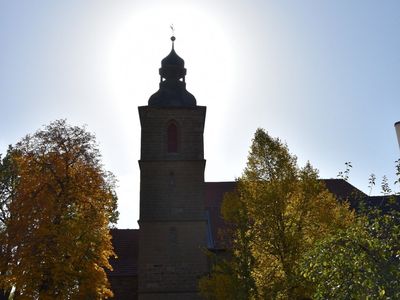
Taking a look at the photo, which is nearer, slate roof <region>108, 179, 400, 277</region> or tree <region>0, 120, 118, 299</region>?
tree <region>0, 120, 118, 299</region>

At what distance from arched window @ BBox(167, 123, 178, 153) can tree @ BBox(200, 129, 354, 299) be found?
731cm

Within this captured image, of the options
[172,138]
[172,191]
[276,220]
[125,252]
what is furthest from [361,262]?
[125,252]

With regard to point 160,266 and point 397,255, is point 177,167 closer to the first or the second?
point 160,266

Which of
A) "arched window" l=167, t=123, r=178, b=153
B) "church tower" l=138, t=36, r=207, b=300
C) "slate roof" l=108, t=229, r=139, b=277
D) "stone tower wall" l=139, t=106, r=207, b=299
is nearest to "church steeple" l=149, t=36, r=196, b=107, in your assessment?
"church tower" l=138, t=36, r=207, b=300

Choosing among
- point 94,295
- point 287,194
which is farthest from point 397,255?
point 94,295

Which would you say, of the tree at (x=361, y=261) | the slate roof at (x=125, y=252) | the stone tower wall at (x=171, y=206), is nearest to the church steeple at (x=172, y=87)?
the stone tower wall at (x=171, y=206)

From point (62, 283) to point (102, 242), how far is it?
212cm

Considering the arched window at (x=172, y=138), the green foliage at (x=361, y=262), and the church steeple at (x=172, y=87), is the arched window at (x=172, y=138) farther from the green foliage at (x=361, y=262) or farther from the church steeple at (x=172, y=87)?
the green foliage at (x=361, y=262)

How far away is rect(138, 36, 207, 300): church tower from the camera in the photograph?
63.9 feet

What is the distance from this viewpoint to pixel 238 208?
14.6 meters

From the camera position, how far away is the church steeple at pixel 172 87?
73.8ft

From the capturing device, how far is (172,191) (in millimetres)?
20859

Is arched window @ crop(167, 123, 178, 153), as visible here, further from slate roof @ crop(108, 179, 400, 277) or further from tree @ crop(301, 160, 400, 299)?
tree @ crop(301, 160, 400, 299)

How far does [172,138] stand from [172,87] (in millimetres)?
2784
